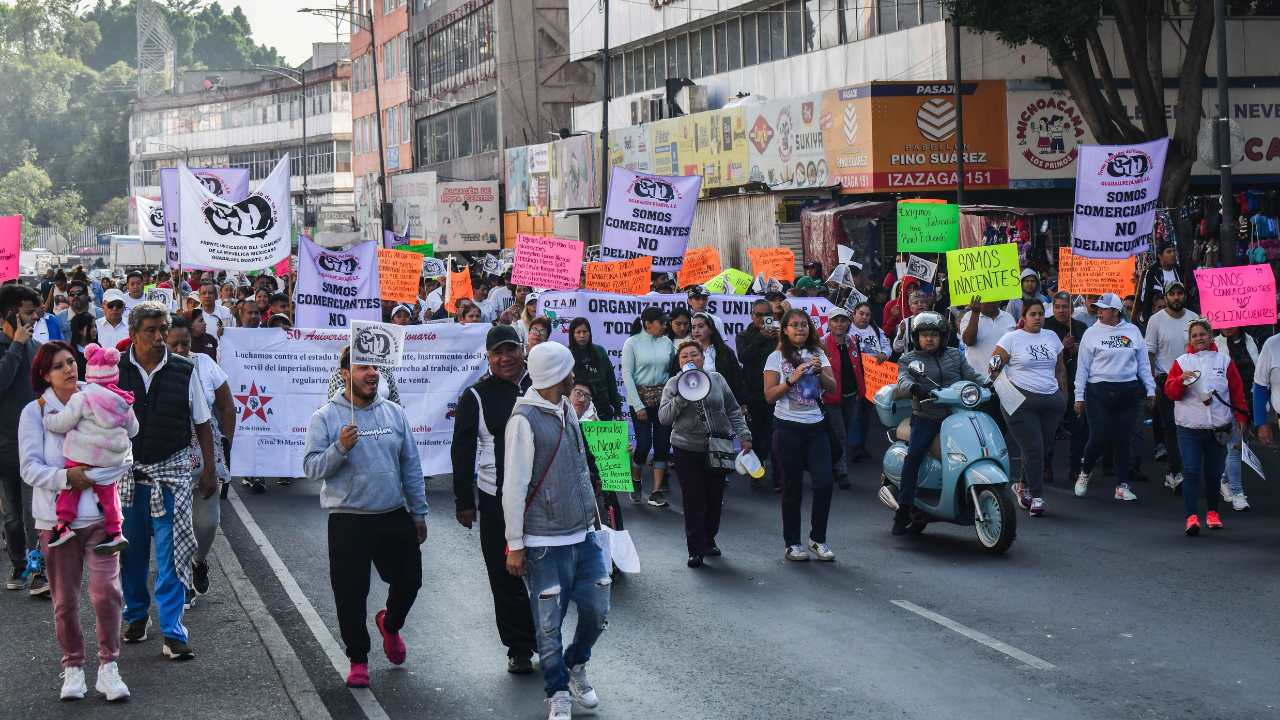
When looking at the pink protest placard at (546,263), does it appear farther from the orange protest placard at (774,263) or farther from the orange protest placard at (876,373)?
the orange protest placard at (774,263)

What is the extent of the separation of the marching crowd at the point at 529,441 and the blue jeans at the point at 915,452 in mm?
17

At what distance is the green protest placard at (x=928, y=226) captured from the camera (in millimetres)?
16828

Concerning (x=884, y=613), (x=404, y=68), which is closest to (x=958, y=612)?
(x=884, y=613)

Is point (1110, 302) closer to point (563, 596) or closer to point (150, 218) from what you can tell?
point (563, 596)

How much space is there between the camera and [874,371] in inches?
546

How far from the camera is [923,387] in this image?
10258 millimetres

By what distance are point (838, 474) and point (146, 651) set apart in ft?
24.2

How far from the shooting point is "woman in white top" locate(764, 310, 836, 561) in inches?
376

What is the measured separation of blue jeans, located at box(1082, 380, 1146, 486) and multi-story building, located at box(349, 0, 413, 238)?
52264 millimetres

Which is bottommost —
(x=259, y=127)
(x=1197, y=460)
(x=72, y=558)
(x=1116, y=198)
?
(x=1197, y=460)

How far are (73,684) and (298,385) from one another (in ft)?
22.1

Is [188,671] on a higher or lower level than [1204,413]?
lower

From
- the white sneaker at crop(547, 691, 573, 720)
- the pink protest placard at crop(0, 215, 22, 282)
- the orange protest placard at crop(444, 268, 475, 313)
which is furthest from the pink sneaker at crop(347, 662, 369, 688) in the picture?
the orange protest placard at crop(444, 268, 475, 313)

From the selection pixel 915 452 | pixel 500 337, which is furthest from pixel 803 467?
pixel 500 337
